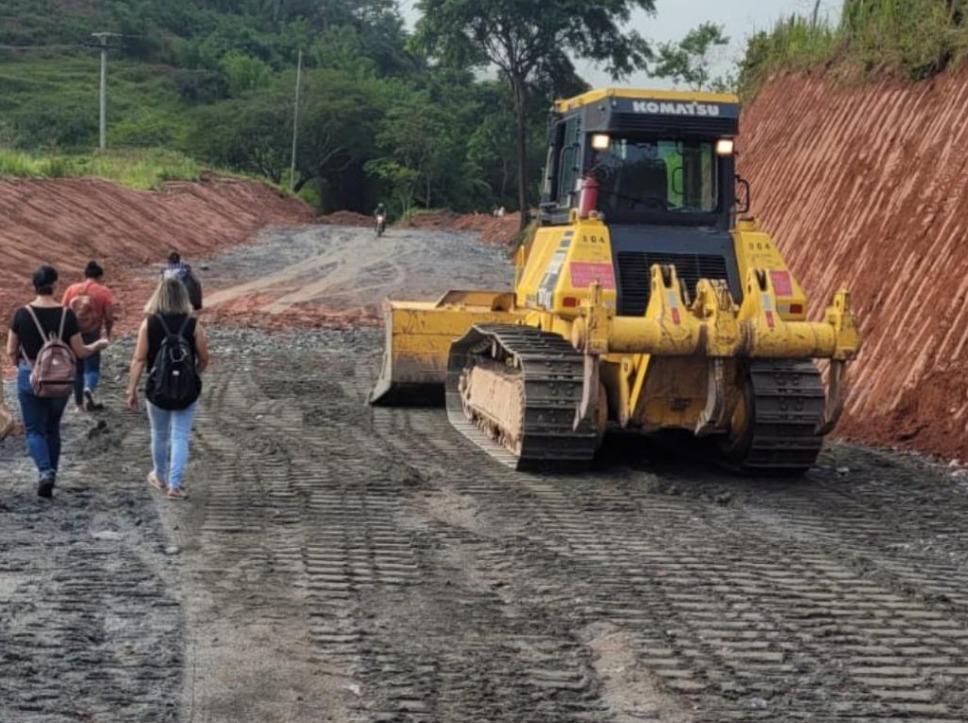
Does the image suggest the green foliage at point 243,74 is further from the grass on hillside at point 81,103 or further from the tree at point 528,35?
the tree at point 528,35

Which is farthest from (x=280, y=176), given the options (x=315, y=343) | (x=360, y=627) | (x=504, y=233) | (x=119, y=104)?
(x=360, y=627)

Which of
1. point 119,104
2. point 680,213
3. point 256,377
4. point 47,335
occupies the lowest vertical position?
point 256,377

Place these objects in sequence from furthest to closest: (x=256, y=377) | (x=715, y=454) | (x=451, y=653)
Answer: (x=256, y=377)
(x=715, y=454)
(x=451, y=653)

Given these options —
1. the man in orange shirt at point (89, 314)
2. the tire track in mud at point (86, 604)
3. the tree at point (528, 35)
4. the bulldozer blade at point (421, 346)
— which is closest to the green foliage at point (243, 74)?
the tree at point (528, 35)

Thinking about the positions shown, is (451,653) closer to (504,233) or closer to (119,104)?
(504,233)

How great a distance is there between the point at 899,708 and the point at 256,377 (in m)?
12.2

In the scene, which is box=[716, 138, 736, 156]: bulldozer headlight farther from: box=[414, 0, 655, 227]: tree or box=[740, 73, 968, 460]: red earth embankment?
box=[414, 0, 655, 227]: tree

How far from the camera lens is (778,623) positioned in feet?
22.6

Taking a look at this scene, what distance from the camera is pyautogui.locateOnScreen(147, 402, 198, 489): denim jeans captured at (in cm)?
978

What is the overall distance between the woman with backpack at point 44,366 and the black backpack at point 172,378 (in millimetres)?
596

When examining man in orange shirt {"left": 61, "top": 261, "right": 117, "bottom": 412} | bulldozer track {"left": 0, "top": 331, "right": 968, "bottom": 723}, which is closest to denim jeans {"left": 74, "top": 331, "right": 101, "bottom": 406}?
man in orange shirt {"left": 61, "top": 261, "right": 117, "bottom": 412}

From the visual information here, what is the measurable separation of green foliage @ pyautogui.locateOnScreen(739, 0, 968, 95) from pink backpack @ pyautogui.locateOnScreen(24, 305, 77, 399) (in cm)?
1166

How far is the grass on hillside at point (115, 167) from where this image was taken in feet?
128

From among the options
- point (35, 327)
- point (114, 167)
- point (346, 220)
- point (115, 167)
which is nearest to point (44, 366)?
point (35, 327)
